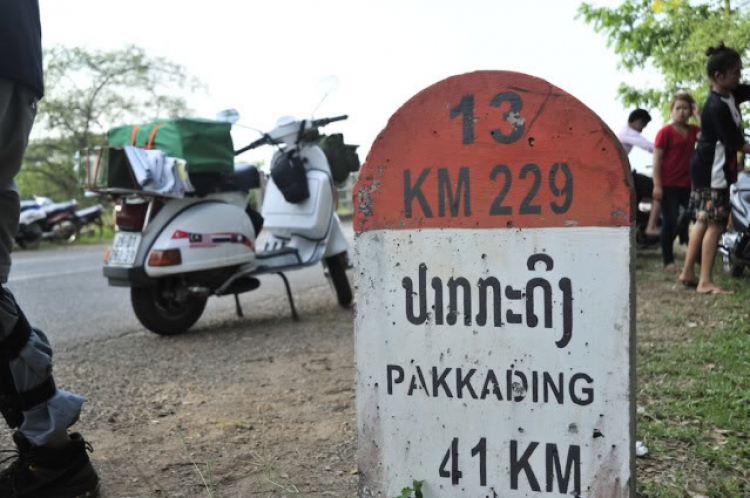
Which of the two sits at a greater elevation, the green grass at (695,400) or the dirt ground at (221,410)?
the green grass at (695,400)

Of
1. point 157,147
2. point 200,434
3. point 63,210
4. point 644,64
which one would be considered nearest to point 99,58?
point 63,210

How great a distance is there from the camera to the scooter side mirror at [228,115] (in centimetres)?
554

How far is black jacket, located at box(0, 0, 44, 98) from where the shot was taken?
217cm

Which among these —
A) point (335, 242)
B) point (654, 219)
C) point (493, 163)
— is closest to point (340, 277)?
point (335, 242)

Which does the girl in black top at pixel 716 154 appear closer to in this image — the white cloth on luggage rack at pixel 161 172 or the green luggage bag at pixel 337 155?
the green luggage bag at pixel 337 155

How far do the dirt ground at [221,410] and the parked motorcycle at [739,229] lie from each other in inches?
124

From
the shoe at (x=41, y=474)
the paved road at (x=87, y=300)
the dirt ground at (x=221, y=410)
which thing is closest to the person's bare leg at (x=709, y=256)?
the dirt ground at (x=221, y=410)

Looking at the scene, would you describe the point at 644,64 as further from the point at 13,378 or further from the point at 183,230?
the point at 13,378

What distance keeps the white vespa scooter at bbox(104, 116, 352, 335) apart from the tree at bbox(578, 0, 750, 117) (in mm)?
4648

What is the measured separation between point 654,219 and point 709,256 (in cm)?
280

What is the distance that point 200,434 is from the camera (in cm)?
308

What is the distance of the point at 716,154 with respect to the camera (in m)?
5.46

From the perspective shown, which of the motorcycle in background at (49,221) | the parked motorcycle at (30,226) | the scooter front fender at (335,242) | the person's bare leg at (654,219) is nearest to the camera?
the scooter front fender at (335,242)

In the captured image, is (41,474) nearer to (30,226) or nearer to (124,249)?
(124,249)
